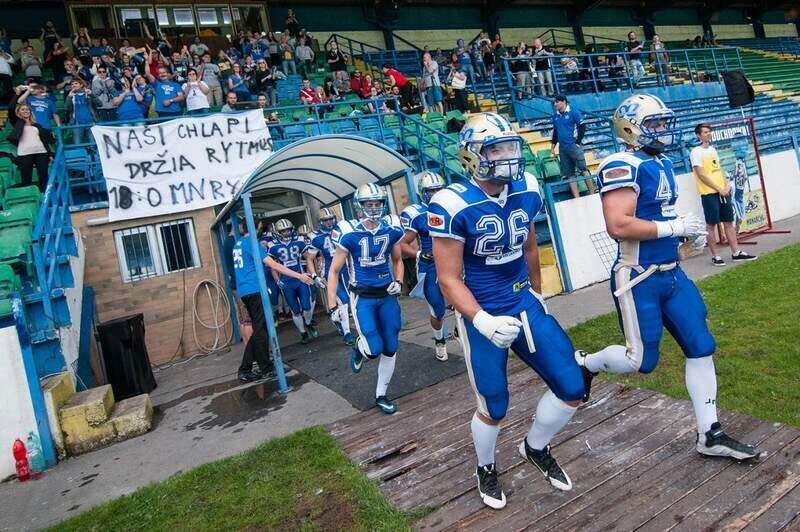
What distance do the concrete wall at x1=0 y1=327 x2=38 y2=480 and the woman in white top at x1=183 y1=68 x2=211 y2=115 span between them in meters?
7.25

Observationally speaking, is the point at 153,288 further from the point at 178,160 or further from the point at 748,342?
the point at 748,342

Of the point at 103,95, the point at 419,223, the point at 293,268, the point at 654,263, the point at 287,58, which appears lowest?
the point at 654,263

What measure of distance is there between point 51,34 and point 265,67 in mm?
6226

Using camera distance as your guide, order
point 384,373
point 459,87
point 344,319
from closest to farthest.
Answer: point 384,373, point 344,319, point 459,87

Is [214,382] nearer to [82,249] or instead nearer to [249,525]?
[82,249]

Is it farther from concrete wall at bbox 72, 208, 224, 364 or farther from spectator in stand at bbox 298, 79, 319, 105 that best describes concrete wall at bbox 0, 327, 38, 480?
spectator in stand at bbox 298, 79, 319, 105

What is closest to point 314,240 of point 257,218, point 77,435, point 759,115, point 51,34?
point 257,218

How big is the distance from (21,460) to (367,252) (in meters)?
3.88

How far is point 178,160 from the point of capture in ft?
31.5

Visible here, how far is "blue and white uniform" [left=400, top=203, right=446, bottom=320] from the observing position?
21.9ft

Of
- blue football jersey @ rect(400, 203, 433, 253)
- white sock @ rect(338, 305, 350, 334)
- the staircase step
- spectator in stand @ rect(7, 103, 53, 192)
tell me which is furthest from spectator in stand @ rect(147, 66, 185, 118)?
the staircase step

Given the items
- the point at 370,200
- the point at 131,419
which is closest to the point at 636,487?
the point at 370,200

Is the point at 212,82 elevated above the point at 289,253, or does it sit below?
above

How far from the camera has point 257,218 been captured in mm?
12312
